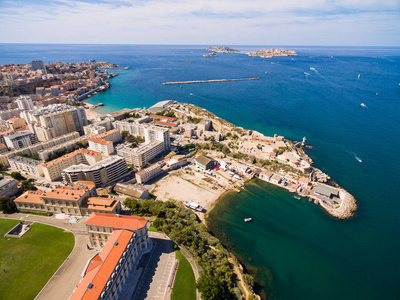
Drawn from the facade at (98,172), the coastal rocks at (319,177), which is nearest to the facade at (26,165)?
the facade at (98,172)

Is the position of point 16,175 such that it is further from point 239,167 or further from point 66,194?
point 239,167

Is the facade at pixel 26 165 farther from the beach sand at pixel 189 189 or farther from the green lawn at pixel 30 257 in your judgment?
the beach sand at pixel 189 189

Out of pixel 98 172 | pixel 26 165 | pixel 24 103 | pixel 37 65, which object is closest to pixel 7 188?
pixel 26 165

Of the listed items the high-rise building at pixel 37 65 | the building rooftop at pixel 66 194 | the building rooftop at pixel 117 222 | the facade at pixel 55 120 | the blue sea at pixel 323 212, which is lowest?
the blue sea at pixel 323 212

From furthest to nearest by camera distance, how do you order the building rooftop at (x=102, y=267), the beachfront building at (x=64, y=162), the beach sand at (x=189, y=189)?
the beachfront building at (x=64, y=162) < the beach sand at (x=189, y=189) < the building rooftop at (x=102, y=267)

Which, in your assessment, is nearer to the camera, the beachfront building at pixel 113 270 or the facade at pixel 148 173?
the beachfront building at pixel 113 270

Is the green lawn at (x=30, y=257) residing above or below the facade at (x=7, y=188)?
below
